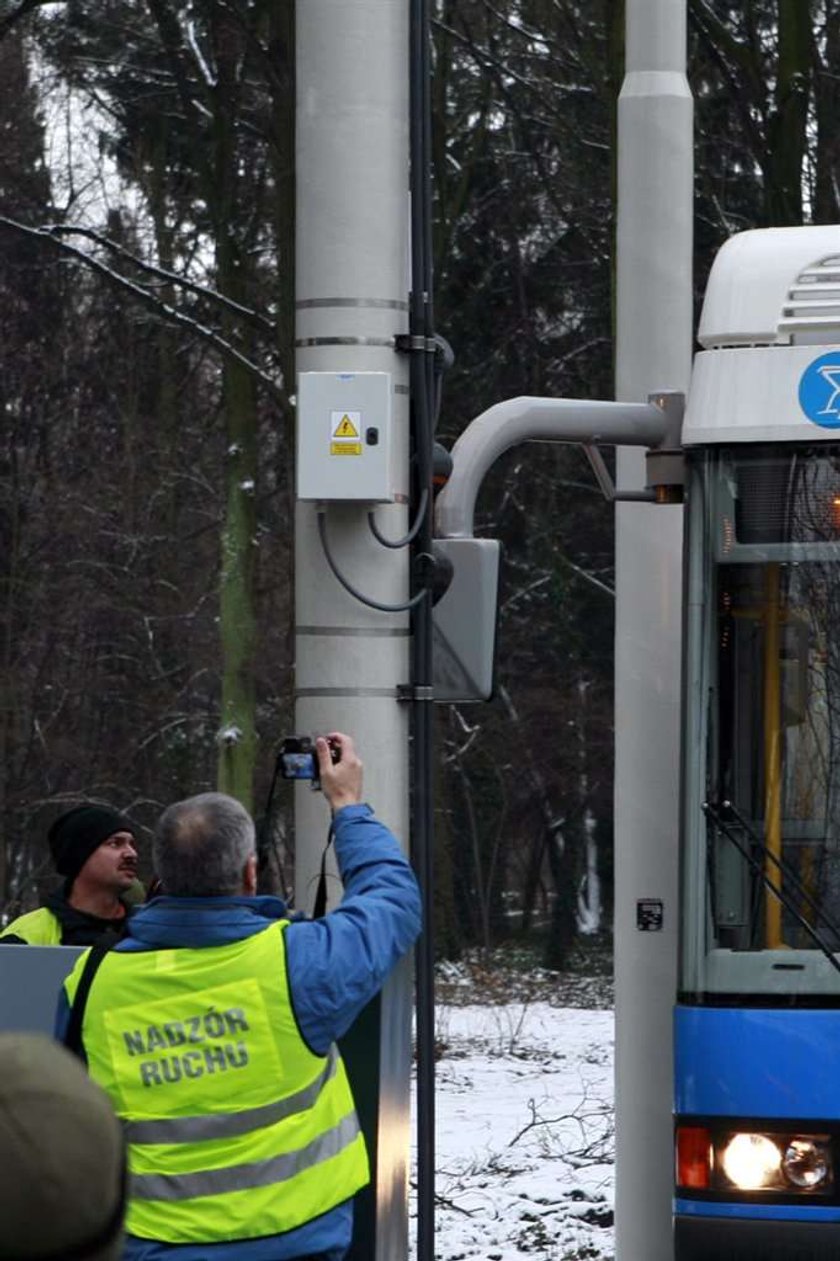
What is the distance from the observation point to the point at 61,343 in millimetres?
27688

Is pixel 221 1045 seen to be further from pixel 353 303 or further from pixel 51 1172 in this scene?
pixel 51 1172

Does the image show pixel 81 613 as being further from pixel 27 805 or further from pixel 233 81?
pixel 233 81

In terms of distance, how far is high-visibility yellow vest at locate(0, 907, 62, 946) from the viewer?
592cm

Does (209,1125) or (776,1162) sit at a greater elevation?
(209,1125)

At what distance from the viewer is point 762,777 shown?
20.8 feet

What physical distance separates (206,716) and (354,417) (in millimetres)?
24836

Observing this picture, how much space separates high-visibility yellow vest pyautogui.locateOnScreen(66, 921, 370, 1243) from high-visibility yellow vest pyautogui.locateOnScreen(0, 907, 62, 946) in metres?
1.66

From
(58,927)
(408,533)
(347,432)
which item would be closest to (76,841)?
(58,927)

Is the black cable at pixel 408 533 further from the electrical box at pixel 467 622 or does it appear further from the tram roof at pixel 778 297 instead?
the tram roof at pixel 778 297

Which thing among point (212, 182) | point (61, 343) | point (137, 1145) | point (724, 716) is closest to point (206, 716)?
point (61, 343)

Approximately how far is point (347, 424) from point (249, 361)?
53.2 feet

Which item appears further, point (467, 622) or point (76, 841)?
point (76, 841)

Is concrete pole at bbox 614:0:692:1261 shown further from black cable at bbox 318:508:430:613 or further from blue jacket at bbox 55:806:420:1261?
blue jacket at bbox 55:806:420:1261

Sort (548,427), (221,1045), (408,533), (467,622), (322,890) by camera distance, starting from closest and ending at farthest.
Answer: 1. (221,1045)
2. (322,890)
3. (408,533)
4. (467,622)
5. (548,427)
